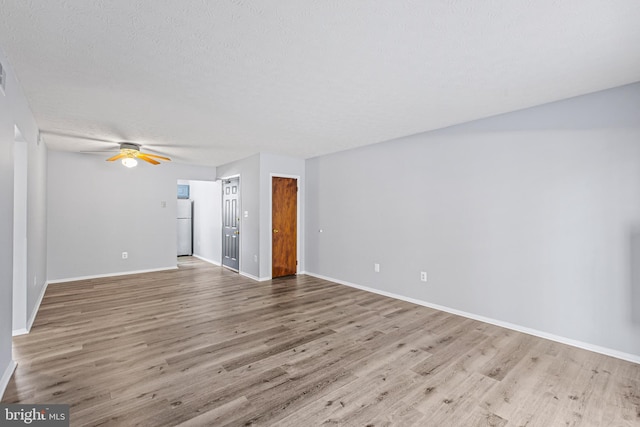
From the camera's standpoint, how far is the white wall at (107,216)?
5438mm

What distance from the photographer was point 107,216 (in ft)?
19.4

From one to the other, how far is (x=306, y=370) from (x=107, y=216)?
5.58 meters

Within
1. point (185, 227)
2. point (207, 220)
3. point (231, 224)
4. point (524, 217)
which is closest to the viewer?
point (524, 217)

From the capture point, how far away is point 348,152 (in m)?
5.39

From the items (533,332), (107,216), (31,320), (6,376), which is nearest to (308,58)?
(6,376)

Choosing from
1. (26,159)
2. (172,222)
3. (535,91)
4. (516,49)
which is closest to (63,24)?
(26,159)

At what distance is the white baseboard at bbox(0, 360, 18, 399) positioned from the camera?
2080 mm

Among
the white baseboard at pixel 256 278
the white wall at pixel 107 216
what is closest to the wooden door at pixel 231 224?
the white baseboard at pixel 256 278

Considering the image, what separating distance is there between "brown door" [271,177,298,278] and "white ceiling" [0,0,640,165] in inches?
93.7

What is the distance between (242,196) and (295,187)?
1.14 metres

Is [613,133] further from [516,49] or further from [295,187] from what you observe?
[295,187]

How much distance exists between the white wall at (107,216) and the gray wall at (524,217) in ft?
15.2

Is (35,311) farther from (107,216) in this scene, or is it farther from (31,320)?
(107,216)

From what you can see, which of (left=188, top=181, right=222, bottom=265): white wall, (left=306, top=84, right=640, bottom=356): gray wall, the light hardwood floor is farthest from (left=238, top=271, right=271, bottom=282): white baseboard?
(left=306, top=84, right=640, bottom=356): gray wall
